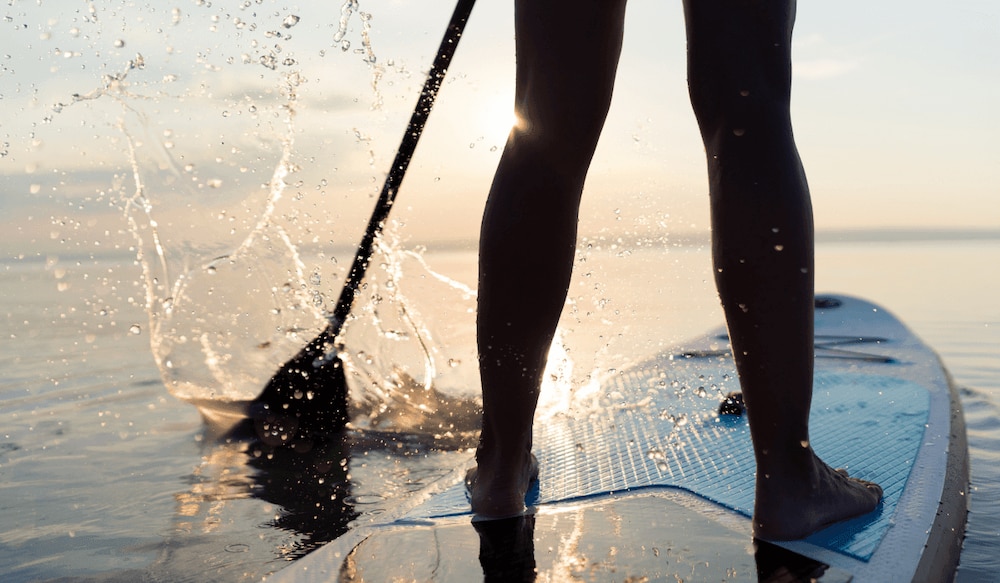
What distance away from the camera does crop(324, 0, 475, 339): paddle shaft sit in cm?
154

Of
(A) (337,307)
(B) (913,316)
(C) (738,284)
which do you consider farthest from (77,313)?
(C) (738,284)

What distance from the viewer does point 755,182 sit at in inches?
31.1

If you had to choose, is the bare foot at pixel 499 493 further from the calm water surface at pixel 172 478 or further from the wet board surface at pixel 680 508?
the calm water surface at pixel 172 478

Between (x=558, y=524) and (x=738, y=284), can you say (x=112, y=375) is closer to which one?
(x=558, y=524)

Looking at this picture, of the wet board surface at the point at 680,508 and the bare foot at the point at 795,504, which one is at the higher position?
the bare foot at the point at 795,504

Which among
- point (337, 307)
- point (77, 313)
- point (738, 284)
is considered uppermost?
point (738, 284)

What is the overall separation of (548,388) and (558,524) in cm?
114

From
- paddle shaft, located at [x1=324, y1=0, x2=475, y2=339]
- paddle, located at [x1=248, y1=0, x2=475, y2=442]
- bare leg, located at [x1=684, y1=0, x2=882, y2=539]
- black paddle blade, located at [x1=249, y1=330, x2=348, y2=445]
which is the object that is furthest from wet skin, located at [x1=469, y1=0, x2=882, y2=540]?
black paddle blade, located at [x1=249, y1=330, x2=348, y2=445]

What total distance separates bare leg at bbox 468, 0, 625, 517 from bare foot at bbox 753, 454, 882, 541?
10.3 inches

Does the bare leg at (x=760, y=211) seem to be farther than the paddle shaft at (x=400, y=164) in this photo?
No

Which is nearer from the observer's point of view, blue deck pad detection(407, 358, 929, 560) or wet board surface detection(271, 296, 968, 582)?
wet board surface detection(271, 296, 968, 582)

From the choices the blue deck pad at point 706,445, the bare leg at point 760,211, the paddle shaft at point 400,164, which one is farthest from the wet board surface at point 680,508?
the paddle shaft at point 400,164

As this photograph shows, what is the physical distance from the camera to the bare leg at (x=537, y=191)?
85cm

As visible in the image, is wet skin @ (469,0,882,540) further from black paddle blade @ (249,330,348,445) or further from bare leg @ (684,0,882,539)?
black paddle blade @ (249,330,348,445)
